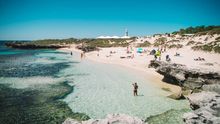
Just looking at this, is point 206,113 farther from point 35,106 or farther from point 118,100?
A: point 35,106

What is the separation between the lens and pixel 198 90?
1510 centimetres

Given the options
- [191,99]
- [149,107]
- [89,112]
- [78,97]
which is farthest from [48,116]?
[191,99]

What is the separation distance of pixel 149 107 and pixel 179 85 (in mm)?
6627

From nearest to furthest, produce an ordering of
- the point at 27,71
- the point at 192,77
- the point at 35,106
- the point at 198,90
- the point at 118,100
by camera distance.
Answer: the point at 35,106 < the point at 198,90 < the point at 118,100 < the point at 192,77 < the point at 27,71

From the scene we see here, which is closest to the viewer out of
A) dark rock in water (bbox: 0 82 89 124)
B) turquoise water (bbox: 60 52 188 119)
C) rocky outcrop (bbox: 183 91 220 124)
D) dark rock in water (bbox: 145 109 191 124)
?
rocky outcrop (bbox: 183 91 220 124)

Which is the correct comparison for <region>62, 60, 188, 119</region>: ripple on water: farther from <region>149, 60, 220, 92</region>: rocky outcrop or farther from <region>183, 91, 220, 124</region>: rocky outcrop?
<region>183, 91, 220, 124</region>: rocky outcrop

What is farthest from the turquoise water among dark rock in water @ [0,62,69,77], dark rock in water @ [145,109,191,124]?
dark rock in water @ [0,62,69,77]

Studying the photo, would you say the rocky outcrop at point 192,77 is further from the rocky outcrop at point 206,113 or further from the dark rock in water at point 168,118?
the rocky outcrop at point 206,113

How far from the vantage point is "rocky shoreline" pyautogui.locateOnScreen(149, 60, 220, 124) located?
310 inches

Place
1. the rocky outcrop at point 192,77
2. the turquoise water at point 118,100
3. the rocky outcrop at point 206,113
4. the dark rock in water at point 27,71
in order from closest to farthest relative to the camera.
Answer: the rocky outcrop at point 206,113
the turquoise water at point 118,100
the rocky outcrop at point 192,77
the dark rock in water at point 27,71

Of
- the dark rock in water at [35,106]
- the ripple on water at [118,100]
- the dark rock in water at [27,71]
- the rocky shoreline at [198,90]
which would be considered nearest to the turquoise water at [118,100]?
the ripple on water at [118,100]

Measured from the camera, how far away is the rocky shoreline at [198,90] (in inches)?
310

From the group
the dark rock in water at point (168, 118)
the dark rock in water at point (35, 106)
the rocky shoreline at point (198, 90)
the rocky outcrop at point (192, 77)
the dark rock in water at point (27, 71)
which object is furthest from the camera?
the dark rock in water at point (27, 71)

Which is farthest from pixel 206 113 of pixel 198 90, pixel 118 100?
pixel 118 100
